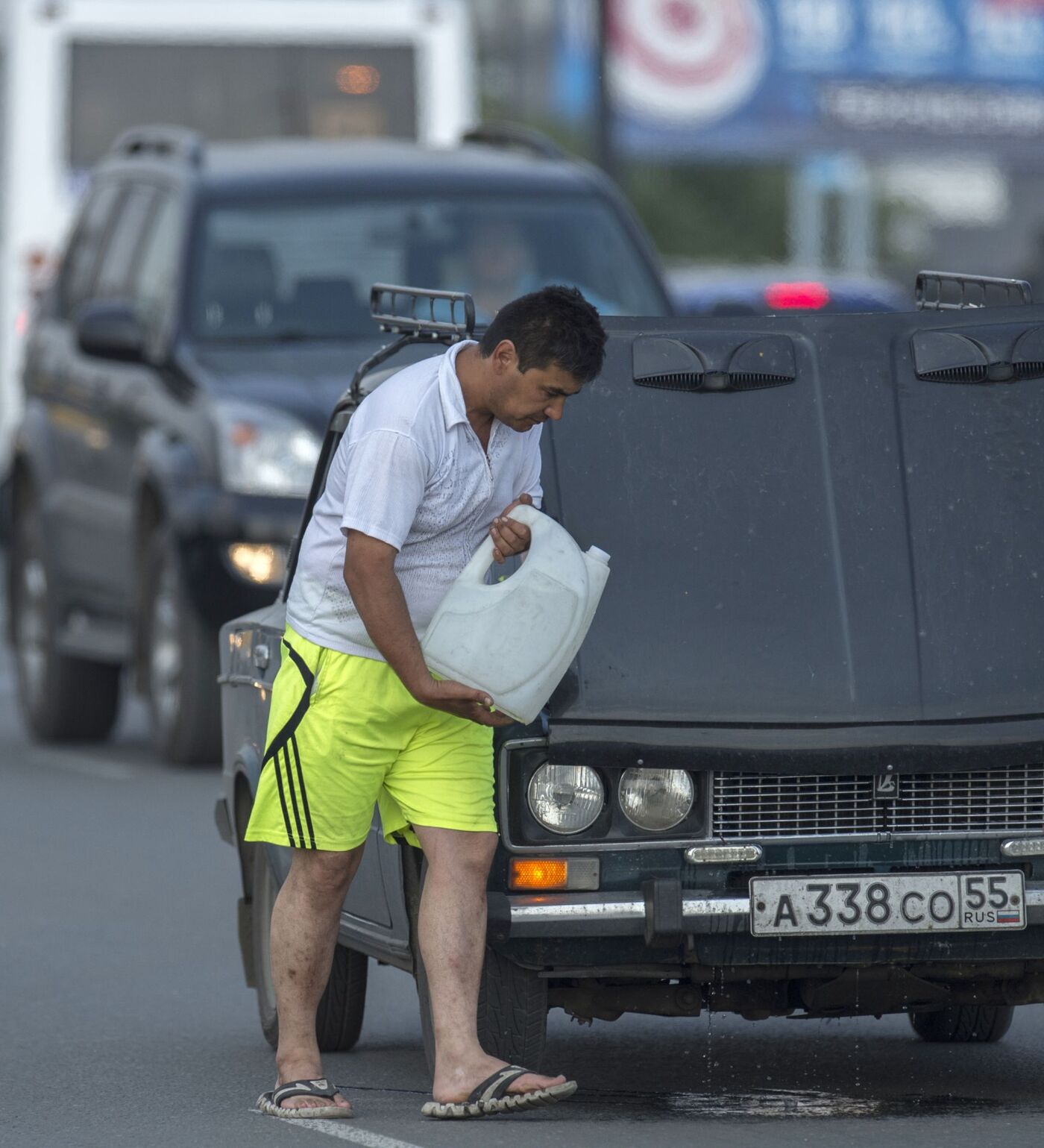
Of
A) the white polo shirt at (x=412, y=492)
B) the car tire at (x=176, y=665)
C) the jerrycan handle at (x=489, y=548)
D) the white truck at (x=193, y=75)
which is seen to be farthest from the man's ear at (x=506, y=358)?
the white truck at (x=193, y=75)

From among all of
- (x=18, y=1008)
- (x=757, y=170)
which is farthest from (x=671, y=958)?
(x=757, y=170)

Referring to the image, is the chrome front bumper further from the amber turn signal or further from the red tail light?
the red tail light

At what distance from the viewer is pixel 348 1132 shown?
6367 mm

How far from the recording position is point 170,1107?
22.4 feet

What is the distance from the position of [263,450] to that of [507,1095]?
20.9 ft

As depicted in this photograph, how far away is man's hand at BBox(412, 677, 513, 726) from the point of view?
6.21 m

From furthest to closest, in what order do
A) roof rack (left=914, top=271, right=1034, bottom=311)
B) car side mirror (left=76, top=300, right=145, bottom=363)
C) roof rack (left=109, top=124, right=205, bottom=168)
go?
roof rack (left=109, top=124, right=205, bottom=168) → car side mirror (left=76, top=300, right=145, bottom=363) → roof rack (left=914, top=271, right=1034, bottom=311)

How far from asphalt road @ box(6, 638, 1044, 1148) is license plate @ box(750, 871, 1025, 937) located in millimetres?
429

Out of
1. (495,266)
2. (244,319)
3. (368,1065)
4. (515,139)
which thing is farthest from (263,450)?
(368,1065)

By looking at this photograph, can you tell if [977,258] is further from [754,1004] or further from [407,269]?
[754,1004]

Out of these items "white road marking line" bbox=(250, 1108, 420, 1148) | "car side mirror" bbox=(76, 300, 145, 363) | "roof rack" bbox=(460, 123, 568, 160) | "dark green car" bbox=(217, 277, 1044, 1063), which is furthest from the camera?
"roof rack" bbox=(460, 123, 568, 160)

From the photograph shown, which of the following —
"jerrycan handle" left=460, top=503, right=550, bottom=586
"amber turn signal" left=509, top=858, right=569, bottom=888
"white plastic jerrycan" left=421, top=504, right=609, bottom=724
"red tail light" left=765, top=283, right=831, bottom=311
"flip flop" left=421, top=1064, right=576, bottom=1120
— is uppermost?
→ "jerrycan handle" left=460, top=503, right=550, bottom=586

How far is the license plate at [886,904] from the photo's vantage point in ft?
20.5

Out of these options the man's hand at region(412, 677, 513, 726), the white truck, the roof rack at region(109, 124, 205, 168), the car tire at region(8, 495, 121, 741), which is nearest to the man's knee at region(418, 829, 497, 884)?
the man's hand at region(412, 677, 513, 726)
